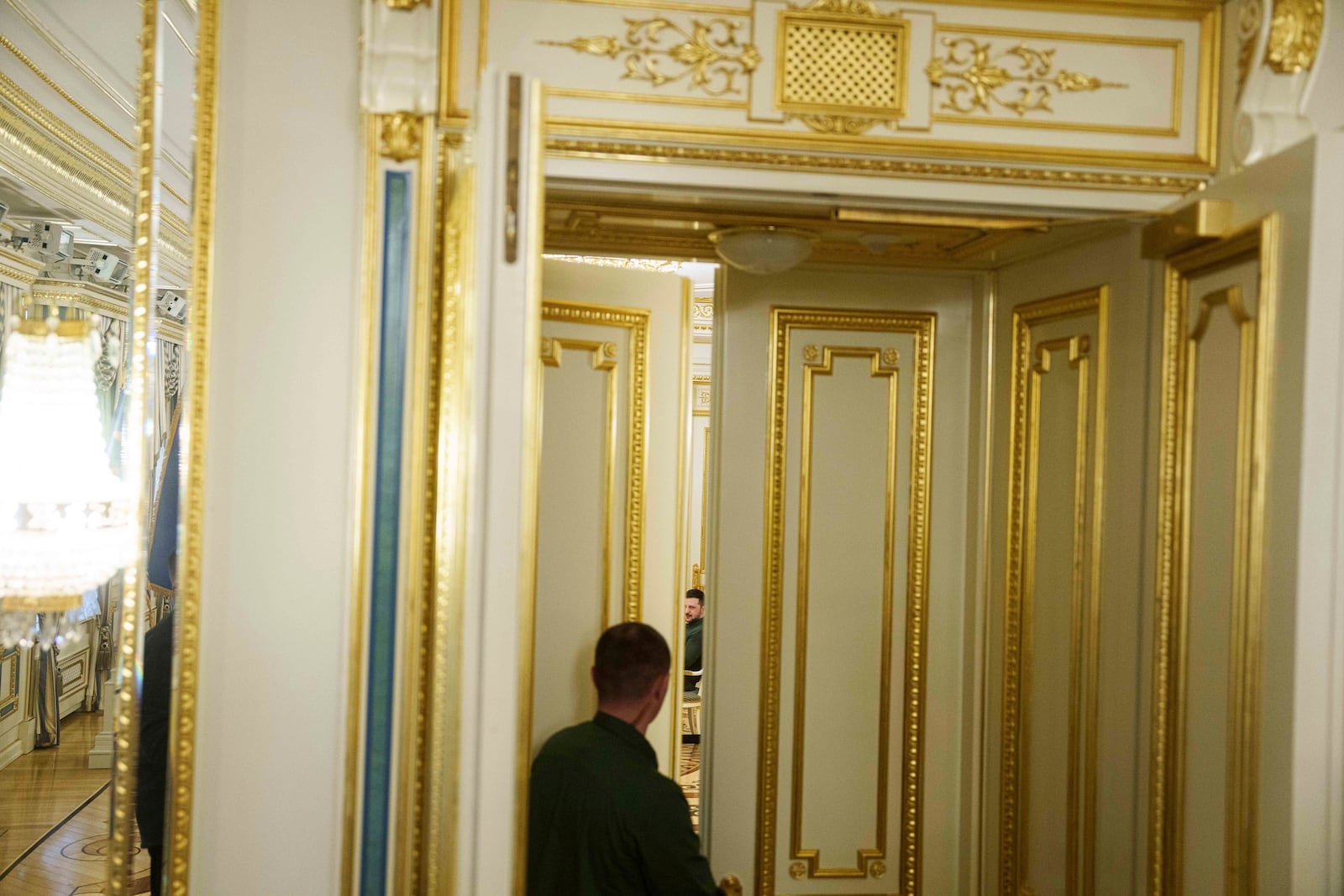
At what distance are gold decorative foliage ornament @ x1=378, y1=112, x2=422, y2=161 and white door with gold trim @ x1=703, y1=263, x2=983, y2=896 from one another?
1096mm

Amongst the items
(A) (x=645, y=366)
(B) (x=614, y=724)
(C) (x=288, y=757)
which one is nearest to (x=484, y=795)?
(C) (x=288, y=757)

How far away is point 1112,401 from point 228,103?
67.4 inches

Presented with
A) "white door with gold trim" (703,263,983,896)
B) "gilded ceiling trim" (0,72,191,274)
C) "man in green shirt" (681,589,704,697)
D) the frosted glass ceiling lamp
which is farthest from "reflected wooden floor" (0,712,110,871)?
"man in green shirt" (681,589,704,697)

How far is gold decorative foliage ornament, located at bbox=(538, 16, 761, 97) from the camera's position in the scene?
1.92 m

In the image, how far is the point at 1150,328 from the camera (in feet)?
6.48

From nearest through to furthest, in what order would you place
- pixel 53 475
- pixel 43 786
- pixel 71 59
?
pixel 53 475 → pixel 71 59 → pixel 43 786

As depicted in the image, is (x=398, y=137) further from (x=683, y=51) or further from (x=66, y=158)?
(x=66, y=158)

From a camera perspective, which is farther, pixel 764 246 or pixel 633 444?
pixel 633 444

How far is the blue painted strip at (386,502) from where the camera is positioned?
187cm

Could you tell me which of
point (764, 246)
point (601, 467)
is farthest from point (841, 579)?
point (764, 246)

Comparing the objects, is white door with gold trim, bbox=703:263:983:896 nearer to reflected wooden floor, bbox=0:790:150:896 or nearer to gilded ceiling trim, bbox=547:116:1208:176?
gilded ceiling trim, bbox=547:116:1208:176

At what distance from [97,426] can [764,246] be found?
1446 mm

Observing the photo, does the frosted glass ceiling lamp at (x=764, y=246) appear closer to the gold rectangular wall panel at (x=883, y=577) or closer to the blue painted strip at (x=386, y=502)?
the gold rectangular wall panel at (x=883, y=577)

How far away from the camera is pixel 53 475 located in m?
2.14
